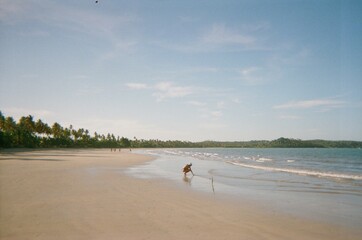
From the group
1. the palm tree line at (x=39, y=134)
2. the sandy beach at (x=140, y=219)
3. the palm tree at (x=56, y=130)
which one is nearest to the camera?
the sandy beach at (x=140, y=219)

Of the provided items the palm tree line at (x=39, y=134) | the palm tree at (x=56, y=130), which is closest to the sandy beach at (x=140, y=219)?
the palm tree line at (x=39, y=134)

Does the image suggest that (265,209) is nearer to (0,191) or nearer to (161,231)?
(161,231)

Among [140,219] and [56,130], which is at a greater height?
[56,130]

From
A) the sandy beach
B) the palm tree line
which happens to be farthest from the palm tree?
the sandy beach

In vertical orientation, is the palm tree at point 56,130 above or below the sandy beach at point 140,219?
above

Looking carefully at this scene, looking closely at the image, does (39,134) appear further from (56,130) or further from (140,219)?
(140,219)

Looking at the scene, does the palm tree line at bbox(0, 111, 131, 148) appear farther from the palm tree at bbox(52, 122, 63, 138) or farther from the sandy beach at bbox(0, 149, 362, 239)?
the sandy beach at bbox(0, 149, 362, 239)

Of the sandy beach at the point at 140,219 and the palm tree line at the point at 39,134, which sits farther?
the palm tree line at the point at 39,134

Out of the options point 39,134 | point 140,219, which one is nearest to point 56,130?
point 39,134

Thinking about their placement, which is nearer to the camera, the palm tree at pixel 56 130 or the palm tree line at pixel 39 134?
the palm tree line at pixel 39 134

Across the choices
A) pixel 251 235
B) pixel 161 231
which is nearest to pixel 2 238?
pixel 161 231

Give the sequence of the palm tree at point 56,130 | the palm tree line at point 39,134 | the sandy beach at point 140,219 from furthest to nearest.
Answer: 1. the palm tree at point 56,130
2. the palm tree line at point 39,134
3. the sandy beach at point 140,219

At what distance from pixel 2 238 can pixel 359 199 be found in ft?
57.2

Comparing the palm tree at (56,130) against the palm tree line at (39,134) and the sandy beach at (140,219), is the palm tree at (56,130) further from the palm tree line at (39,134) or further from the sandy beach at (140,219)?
the sandy beach at (140,219)
